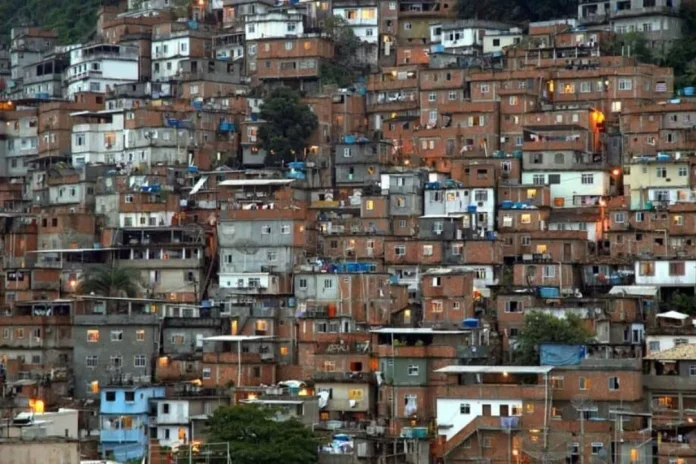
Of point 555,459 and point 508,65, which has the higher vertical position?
point 508,65

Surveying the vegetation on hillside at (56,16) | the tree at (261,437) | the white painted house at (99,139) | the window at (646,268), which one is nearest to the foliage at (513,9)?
the white painted house at (99,139)

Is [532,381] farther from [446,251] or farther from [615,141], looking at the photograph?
[615,141]

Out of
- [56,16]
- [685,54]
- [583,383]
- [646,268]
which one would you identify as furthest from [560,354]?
[56,16]

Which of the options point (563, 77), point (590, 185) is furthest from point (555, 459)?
point (563, 77)

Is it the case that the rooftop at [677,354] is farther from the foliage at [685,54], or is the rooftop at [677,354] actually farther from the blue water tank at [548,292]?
the foliage at [685,54]

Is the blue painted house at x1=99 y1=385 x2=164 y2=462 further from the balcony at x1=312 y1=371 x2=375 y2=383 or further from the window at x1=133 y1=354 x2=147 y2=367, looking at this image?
the balcony at x1=312 y1=371 x2=375 y2=383
